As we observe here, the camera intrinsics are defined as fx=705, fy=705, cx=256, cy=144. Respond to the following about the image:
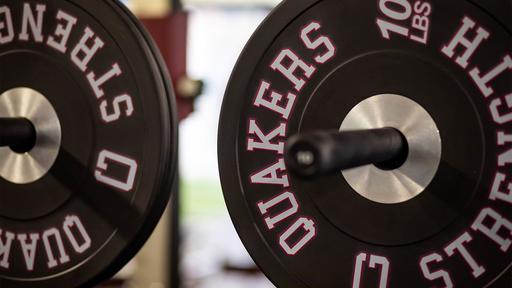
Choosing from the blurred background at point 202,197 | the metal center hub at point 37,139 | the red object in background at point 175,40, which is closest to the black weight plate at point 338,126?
the metal center hub at point 37,139

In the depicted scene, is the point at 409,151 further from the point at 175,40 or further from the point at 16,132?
the point at 175,40

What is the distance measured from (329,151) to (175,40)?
660mm

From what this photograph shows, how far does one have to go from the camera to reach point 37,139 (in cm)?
78

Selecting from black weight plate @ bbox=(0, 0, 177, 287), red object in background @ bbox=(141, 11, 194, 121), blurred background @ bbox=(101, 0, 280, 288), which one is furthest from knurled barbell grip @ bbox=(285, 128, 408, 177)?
blurred background @ bbox=(101, 0, 280, 288)

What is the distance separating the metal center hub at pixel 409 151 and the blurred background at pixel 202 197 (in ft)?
4.27

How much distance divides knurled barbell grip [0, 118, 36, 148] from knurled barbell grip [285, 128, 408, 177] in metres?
0.37

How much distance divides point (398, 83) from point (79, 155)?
13.8 inches

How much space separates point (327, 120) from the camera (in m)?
0.67

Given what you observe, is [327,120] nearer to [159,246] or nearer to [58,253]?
[58,253]

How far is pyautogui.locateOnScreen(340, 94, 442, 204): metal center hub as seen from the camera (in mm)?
623

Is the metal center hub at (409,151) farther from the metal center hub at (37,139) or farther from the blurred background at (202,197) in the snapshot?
the blurred background at (202,197)

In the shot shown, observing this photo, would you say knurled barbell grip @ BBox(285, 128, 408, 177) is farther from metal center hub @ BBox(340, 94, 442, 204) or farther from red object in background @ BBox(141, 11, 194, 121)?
red object in background @ BBox(141, 11, 194, 121)

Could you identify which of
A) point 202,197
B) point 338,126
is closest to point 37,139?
point 338,126

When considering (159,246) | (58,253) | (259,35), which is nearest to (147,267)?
(159,246)
